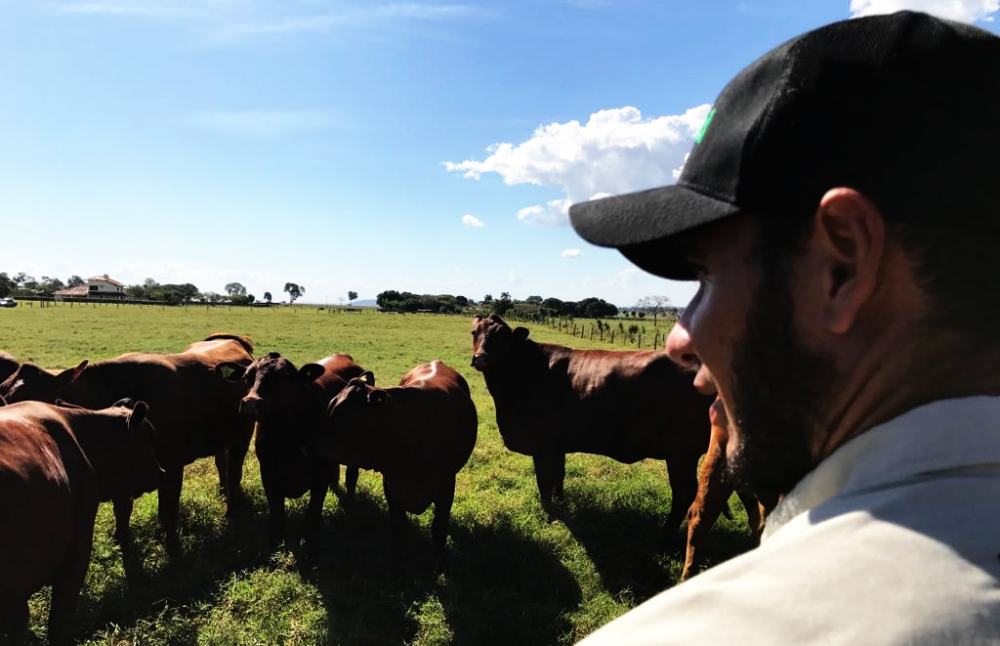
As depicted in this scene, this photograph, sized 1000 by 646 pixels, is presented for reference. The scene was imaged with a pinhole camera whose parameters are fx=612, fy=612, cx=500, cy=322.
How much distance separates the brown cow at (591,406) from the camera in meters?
6.80

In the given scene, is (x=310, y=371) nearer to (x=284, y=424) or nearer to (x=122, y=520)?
(x=284, y=424)

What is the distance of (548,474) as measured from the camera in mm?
7387

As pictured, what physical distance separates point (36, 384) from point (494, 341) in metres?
4.82

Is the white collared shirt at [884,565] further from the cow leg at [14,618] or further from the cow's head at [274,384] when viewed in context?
the cow's head at [274,384]

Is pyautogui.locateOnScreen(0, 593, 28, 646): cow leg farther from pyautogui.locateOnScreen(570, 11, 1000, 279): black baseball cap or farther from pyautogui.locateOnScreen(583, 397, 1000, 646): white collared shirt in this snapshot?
pyautogui.locateOnScreen(570, 11, 1000, 279): black baseball cap

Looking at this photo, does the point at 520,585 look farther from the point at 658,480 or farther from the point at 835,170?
the point at 835,170

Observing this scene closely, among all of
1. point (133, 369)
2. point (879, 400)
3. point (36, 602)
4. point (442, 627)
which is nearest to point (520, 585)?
point (442, 627)

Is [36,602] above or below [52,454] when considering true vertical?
below

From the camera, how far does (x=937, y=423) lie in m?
0.73

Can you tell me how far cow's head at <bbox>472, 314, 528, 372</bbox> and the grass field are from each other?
168 cm

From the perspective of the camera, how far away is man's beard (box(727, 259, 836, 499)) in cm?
94

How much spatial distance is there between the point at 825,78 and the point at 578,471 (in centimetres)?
836

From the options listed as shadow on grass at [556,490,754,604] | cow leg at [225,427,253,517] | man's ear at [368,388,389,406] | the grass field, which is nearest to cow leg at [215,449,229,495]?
the grass field

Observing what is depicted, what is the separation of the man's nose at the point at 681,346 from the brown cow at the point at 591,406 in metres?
5.71
